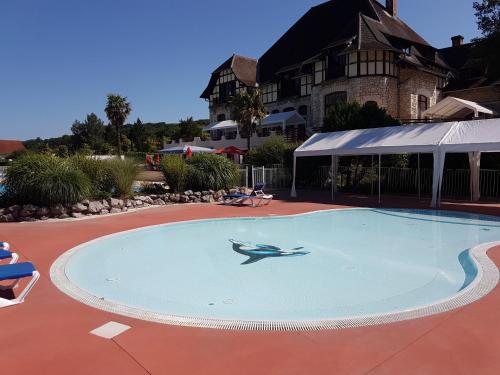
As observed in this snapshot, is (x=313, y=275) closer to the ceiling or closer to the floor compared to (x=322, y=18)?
closer to the floor

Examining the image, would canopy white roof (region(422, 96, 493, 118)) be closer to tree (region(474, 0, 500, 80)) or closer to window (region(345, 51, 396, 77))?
tree (region(474, 0, 500, 80))

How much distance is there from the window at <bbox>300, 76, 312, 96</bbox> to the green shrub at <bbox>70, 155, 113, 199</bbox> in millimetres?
23459

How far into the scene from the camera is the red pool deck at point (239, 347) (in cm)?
312

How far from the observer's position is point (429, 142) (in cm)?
1320

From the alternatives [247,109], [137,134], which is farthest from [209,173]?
[137,134]

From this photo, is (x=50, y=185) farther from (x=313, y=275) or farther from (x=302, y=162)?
(x=302, y=162)

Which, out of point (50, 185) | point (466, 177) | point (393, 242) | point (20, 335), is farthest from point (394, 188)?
point (20, 335)

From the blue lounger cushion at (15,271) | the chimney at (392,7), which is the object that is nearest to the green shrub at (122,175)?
the blue lounger cushion at (15,271)

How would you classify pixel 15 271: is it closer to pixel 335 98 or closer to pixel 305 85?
pixel 335 98

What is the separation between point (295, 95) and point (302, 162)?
50.9 ft

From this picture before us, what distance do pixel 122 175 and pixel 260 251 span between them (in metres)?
7.40

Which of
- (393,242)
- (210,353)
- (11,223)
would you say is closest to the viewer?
(210,353)

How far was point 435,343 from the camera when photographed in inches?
138

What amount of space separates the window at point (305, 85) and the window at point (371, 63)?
592 cm
